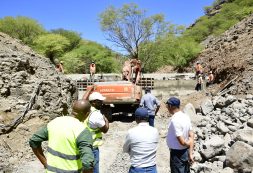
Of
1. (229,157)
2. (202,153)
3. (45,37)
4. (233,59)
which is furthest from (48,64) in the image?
(45,37)

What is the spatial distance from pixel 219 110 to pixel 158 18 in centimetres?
4102

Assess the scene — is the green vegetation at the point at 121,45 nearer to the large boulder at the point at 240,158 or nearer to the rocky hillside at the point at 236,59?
the rocky hillside at the point at 236,59

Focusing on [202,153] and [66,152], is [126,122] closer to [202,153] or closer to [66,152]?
[202,153]

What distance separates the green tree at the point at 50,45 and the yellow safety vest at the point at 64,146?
57.7m

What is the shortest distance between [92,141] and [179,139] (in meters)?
2.06

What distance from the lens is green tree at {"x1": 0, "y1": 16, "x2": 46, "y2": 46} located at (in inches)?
2552

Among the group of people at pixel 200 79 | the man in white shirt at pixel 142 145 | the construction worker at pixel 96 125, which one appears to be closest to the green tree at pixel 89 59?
the group of people at pixel 200 79

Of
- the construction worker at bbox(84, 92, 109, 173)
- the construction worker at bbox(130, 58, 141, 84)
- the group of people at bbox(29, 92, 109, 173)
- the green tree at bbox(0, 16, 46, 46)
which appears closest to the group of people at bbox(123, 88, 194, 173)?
the construction worker at bbox(84, 92, 109, 173)

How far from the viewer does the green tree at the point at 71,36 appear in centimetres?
7481

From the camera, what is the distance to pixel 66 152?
3.90 metres

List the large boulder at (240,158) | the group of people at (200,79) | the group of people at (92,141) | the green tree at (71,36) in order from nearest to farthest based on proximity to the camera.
→ the group of people at (92,141)
the large boulder at (240,158)
the group of people at (200,79)
the green tree at (71,36)

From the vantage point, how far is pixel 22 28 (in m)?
65.7

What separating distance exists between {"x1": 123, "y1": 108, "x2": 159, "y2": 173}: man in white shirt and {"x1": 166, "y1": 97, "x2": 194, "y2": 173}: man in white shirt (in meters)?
0.90

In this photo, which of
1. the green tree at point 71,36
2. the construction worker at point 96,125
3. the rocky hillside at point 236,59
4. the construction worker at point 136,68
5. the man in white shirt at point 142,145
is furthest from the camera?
the green tree at point 71,36
